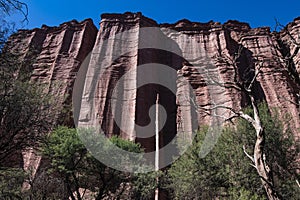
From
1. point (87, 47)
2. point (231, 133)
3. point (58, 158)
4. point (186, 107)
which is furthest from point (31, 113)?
point (87, 47)

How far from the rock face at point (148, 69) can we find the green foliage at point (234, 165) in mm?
12152

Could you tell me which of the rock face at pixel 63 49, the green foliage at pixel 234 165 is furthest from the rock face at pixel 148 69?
the green foliage at pixel 234 165

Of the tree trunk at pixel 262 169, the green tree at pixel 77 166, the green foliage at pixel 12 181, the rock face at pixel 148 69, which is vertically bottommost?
the tree trunk at pixel 262 169

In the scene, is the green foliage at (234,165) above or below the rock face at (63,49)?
below

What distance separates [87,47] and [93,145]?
78.9ft

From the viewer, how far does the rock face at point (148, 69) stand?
3206 cm

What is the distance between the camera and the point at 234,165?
50.3ft

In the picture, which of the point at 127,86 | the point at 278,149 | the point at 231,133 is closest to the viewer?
the point at 278,149

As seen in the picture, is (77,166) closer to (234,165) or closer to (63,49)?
(234,165)

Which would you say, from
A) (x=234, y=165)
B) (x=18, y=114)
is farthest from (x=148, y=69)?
(x=18, y=114)

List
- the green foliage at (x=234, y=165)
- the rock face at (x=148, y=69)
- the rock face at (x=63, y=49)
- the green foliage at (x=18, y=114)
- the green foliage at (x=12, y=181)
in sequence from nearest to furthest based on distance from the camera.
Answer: the green foliage at (x=18, y=114) → the green foliage at (x=234, y=165) → the green foliage at (x=12, y=181) → the rock face at (x=148, y=69) → the rock face at (x=63, y=49)

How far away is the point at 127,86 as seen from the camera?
34.8m

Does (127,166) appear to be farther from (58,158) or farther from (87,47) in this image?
(87,47)

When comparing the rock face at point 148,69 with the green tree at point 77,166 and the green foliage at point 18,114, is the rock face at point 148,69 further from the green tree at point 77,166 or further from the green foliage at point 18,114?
the green foliage at point 18,114
